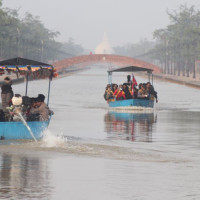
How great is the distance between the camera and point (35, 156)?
56.7 ft

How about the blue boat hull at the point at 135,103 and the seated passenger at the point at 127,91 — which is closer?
the blue boat hull at the point at 135,103

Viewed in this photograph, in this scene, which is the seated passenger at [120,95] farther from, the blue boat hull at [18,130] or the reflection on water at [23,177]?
the reflection on water at [23,177]

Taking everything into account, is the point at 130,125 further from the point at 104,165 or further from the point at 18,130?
the point at 104,165

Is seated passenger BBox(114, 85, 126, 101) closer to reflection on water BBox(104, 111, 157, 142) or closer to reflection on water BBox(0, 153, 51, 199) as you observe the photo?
reflection on water BBox(104, 111, 157, 142)

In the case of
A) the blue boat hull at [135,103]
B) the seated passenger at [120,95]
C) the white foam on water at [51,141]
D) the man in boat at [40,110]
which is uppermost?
the seated passenger at [120,95]

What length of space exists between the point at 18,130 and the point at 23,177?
662 cm

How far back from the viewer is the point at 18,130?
20.4 meters

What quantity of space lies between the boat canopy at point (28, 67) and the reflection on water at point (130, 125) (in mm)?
2724

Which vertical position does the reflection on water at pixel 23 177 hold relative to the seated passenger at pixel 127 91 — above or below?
below

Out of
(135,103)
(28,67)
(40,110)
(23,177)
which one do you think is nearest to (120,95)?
(135,103)

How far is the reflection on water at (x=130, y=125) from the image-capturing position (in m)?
23.5

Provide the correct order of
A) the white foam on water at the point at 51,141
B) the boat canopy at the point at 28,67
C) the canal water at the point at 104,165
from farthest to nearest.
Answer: the boat canopy at the point at 28,67, the white foam on water at the point at 51,141, the canal water at the point at 104,165

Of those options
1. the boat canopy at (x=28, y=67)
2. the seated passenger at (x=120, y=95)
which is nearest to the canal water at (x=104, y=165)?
the boat canopy at (x=28, y=67)

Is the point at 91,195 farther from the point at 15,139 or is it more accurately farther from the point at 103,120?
the point at 103,120
